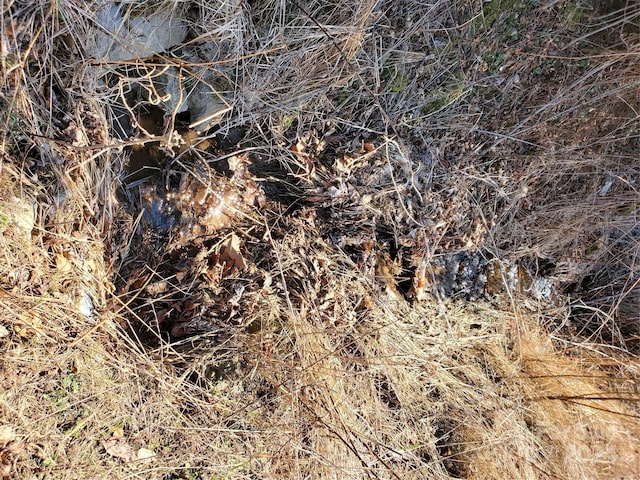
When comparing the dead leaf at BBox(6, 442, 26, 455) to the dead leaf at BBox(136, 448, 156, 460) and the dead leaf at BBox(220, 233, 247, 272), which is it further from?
the dead leaf at BBox(220, 233, 247, 272)

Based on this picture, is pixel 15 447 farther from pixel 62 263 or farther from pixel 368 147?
pixel 368 147

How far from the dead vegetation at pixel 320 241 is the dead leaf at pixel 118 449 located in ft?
0.04

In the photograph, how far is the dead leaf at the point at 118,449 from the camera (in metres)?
2.05

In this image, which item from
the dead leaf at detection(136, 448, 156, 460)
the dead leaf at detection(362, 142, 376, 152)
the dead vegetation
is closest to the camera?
the dead vegetation

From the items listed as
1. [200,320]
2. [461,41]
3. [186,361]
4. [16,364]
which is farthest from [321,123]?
[16,364]

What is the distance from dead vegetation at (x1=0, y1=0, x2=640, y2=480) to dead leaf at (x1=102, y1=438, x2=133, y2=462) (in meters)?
0.01

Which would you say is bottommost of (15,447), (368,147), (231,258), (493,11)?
(15,447)

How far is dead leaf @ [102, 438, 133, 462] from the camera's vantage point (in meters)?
2.05

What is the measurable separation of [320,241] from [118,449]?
149 centimetres

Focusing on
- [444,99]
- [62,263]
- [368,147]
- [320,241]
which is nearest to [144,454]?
[62,263]

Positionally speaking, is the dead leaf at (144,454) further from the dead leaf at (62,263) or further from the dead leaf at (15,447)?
the dead leaf at (62,263)

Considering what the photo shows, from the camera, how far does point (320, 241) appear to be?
2.52 metres

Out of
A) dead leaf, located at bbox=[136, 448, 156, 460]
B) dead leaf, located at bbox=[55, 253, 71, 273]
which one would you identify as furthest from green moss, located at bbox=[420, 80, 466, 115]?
dead leaf, located at bbox=[136, 448, 156, 460]

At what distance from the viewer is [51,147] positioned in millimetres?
1941
